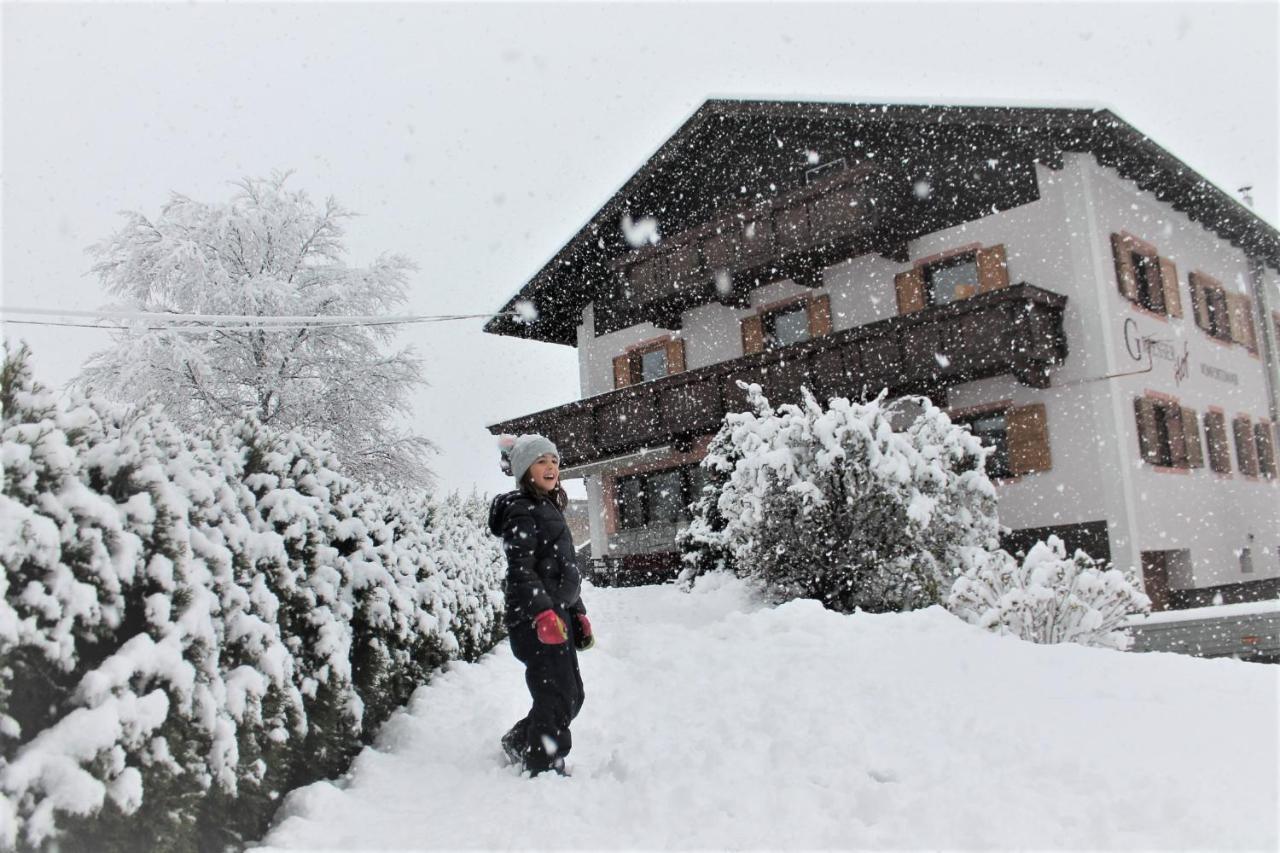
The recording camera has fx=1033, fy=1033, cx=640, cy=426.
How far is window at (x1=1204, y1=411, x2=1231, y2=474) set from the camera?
19.3m

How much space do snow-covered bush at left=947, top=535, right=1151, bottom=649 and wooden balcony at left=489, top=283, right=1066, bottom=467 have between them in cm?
532

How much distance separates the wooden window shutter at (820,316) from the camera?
19703 millimetres

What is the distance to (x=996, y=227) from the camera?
17.6 metres

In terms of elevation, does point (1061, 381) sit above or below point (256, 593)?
above

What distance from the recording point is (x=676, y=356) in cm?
2245

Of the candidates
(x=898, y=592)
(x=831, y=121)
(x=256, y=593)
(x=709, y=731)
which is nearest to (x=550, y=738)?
(x=709, y=731)

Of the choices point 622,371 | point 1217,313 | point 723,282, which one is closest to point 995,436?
point 723,282

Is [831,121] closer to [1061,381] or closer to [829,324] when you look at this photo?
[829,324]

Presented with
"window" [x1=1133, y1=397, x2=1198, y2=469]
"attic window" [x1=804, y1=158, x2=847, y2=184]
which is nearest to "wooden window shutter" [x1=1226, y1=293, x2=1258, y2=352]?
"window" [x1=1133, y1=397, x2=1198, y2=469]

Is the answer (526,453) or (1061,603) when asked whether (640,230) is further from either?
(526,453)

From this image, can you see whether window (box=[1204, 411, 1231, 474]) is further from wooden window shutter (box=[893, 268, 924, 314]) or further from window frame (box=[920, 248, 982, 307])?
wooden window shutter (box=[893, 268, 924, 314])

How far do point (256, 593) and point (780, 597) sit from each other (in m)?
7.71

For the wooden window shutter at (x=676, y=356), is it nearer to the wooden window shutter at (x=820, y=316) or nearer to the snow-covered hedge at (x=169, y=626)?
the wooden window shutter at (x=820, y=316)

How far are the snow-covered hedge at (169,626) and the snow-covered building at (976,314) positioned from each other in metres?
13.0
